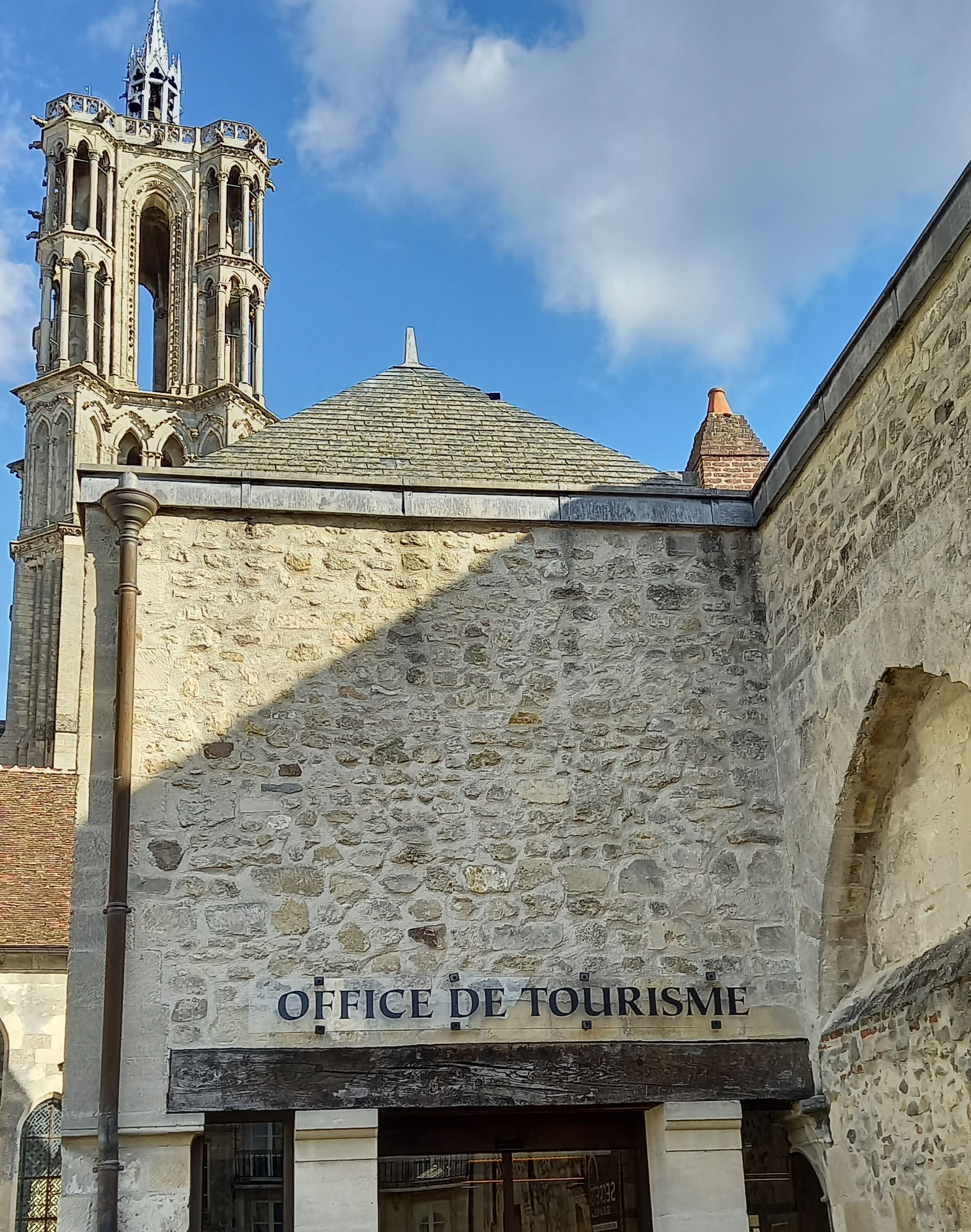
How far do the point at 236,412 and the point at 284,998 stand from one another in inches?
1222

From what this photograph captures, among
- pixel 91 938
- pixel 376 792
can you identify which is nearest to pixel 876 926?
pixel 376 792

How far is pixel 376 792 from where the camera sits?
7375 millimetres

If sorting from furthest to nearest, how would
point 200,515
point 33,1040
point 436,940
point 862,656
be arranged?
point 33,1040, point 200,515, point 436,940, point 862,656

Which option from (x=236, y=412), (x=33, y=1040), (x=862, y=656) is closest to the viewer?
(x=862, y=656)

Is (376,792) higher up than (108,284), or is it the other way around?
(108,284)

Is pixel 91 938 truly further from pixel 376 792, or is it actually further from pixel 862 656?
pixel 862 656

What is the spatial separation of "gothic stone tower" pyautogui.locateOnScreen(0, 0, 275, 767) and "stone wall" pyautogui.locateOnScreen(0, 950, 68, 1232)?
52.6 ft

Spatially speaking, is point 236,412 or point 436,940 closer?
point 436,940

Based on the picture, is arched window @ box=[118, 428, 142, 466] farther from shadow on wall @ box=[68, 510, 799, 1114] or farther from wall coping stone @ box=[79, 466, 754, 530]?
shadow on wall @ box=[68, 510, 799, 1114]

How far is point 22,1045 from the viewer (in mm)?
15125

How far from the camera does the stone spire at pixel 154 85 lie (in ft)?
152

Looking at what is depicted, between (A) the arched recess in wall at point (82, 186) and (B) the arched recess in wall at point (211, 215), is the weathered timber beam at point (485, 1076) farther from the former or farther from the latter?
(B) the arched recess in wall at point (211, 215)

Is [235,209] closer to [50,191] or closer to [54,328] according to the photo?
[50,191]

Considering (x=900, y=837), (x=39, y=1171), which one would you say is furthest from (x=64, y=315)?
(x=900, y=837)
